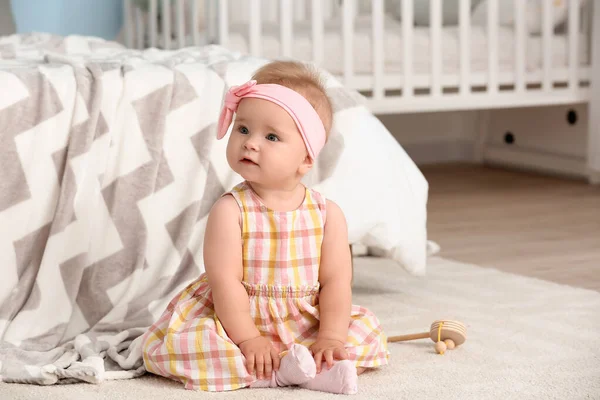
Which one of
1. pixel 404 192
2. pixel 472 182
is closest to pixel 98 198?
pixel 404 192

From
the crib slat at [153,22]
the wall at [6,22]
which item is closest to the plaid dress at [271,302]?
the crib slat at [153,22]

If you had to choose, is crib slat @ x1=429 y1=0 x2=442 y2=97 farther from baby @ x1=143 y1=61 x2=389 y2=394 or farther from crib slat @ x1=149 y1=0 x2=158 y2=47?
baby @ x1=143 y1=61 x2=389 y2=394

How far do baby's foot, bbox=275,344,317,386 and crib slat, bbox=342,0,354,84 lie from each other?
75.0 inches

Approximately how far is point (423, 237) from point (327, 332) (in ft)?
1.91

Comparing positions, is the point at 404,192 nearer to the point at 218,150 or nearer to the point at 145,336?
the point at 218,150

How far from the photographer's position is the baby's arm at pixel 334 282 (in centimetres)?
130

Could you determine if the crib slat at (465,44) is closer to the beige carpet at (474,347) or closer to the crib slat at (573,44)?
the crib slat at (573,44)

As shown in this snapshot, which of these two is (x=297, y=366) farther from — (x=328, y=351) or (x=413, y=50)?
(x=413, y=50)

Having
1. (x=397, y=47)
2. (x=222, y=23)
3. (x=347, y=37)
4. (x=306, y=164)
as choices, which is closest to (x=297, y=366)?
(x=306, y=164)

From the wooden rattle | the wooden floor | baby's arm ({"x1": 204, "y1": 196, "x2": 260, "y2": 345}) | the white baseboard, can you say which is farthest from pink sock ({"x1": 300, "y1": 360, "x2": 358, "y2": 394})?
the white baseboard

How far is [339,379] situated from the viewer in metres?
1.24

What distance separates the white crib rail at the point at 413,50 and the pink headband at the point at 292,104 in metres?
1.64

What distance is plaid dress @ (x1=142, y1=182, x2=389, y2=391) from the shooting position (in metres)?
1.28

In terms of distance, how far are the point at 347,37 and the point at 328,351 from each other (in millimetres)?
1941
